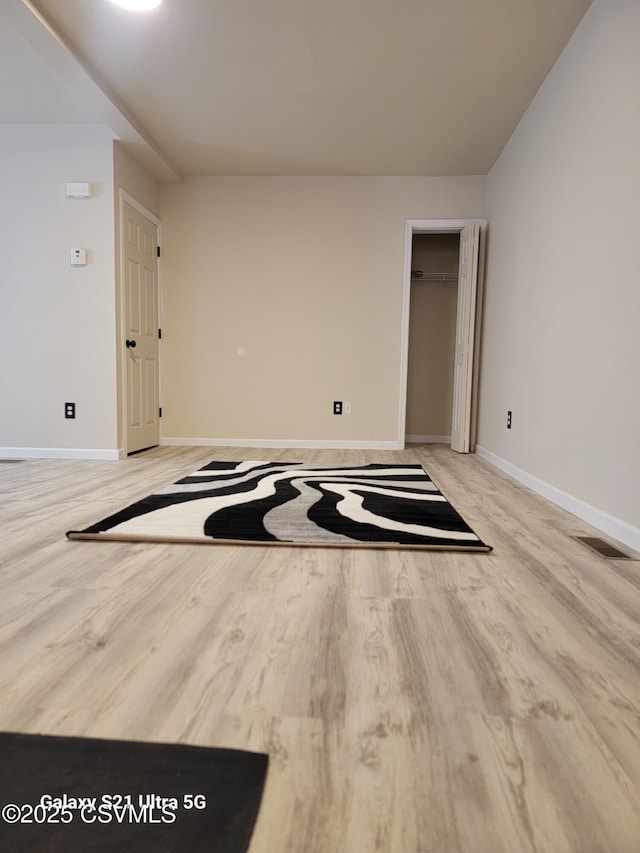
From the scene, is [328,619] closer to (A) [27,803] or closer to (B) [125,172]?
(A) [27,803]

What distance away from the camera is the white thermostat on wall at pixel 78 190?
3.60 meters

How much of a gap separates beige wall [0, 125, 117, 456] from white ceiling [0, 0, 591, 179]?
0.27m

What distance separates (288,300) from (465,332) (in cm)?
166

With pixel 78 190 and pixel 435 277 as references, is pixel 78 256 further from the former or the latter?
pixel 435 277

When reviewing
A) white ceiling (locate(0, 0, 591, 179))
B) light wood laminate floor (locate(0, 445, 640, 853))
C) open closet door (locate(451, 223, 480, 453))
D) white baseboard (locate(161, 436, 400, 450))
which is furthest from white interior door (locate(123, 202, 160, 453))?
open closet door (locate(451, 223, 480, 453))

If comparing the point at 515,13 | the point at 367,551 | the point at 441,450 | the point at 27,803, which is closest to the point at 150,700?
the point at 27,803

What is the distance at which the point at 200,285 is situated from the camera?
4.57 metres

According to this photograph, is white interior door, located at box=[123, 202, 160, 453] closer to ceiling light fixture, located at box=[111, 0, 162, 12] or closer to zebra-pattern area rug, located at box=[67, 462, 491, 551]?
zebra-pattern area rug, located at box=[67, 462, 491, 551]

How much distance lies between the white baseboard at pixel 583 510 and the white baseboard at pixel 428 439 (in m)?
1.64

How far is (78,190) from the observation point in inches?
142

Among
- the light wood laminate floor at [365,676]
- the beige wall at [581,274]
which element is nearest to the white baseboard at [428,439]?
the beige wall at [581,274]

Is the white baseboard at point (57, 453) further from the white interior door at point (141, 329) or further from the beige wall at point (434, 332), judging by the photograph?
the beige wall at point (434, 332)

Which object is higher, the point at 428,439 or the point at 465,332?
the point at 465,332

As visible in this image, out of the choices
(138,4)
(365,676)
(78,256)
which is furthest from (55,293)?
(365,676)
